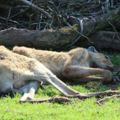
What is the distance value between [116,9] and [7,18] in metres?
2.10

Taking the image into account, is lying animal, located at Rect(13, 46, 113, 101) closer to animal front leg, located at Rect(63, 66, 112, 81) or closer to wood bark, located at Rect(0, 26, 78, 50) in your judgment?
animal front leg, located at Rect(63, 66, 112, 81)

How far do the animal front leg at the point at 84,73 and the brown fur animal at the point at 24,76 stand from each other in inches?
29.8

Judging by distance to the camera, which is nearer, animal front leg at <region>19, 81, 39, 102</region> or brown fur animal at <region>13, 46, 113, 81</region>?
animal front leg at <region>19, 81, 39, 102</region>

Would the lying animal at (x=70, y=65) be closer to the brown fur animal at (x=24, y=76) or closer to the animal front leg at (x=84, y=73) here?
the animal front leg at (x=84, y=73)

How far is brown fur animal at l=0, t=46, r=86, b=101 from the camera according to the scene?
22.3ft

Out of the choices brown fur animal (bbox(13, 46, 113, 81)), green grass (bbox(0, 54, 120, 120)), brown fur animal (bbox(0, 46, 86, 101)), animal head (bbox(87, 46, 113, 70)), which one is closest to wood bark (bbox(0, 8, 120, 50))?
animal head (bbox(87, 46, 113, 70))

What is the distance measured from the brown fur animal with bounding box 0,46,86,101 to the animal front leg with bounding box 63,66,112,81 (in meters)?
0.76

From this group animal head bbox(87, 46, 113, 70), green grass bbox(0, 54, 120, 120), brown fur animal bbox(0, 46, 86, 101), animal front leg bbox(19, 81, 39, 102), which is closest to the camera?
green grass bbox(0, 54, 120, 120)

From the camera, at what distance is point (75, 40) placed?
912 centimetres

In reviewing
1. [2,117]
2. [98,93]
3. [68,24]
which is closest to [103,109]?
[98,93]

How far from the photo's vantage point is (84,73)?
25.4ft

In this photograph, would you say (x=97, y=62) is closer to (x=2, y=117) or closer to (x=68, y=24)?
(x=68, y=24)

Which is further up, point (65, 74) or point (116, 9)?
point (116, 9)

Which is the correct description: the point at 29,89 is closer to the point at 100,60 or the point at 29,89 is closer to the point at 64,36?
the point at 100,60
